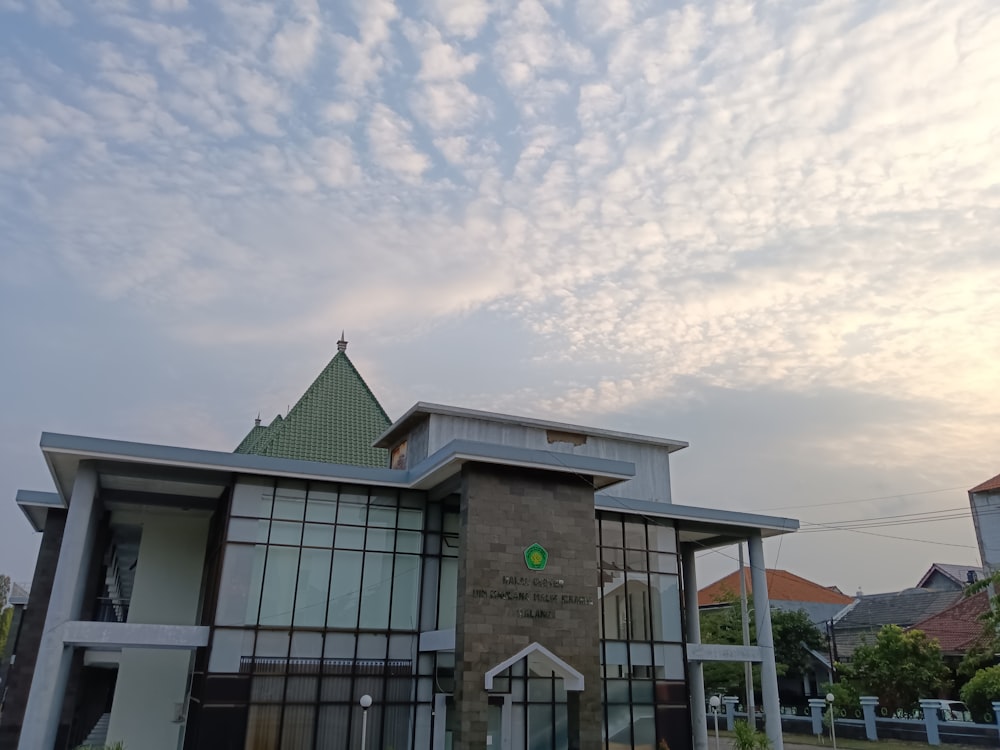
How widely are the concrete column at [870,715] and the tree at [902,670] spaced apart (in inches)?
87.5

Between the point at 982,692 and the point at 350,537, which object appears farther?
the point at 982,692

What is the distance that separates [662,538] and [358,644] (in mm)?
9733

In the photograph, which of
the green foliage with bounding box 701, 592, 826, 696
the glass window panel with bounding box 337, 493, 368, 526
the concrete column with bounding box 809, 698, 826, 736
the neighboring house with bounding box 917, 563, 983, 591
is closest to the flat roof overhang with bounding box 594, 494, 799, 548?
the glass window panel with bounding box 337, 493, 368, 526

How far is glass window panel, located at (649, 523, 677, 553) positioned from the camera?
23.2m

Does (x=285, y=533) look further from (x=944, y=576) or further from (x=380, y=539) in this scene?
(x=944, y=576)

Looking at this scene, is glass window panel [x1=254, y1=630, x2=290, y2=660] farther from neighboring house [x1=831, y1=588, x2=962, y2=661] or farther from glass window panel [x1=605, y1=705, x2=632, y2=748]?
neighboring house [x1=831, y1=588, x2=962, y2=661]

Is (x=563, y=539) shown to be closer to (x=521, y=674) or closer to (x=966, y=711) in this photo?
(x=521, y=674)

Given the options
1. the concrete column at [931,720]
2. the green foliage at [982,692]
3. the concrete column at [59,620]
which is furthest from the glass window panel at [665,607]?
the concrete column at [59,620]

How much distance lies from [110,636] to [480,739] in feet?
29.0

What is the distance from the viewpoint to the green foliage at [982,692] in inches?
→ 1093

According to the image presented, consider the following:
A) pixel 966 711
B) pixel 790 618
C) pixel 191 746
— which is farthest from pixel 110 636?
pixel 790 618

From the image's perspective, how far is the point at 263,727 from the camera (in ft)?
57.8

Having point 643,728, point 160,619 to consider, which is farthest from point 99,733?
point 643,728

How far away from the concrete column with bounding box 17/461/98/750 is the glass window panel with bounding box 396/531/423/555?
7532mm
